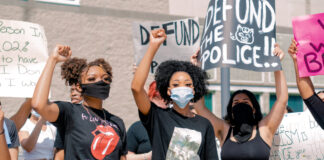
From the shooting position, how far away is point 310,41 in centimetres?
410

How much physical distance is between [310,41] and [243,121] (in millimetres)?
875

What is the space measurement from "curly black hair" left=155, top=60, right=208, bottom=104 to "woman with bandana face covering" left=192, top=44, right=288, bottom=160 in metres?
0.50

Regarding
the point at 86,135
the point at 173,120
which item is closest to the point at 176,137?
the point at 173,120

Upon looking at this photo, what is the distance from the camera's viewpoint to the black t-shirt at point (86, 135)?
3361mm

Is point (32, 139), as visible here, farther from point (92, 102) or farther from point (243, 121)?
point (243, 121)

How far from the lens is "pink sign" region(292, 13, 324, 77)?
4.03m

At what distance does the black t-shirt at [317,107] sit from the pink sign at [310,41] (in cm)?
30

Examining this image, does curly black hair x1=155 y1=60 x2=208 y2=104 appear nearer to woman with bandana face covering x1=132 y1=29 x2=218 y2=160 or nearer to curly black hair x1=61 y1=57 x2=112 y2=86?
woman with bandana face covering x1=132 y1=29 x2=218 y2=160

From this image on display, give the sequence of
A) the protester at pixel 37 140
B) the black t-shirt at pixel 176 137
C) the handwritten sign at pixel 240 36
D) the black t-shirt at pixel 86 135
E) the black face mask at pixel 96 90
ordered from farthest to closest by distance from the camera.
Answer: the protester at pixel 37 140 < the handwritten sign at pixel 240 36 < the black face mask at pixel 96 90 < the black t-shirt at pixel 86 135 < the black t-shirt at pixel 176 137

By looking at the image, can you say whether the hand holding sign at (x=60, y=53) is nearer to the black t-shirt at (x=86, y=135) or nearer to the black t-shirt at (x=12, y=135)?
the black t-shirt at (x=86, y=135)

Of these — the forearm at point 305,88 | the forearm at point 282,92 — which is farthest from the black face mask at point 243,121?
the forearm at point 305,88

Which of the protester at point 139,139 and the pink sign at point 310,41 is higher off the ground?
the pink sign at point 310,41

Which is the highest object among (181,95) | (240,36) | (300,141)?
(240,36)

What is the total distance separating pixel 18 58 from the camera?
15.1 feet
